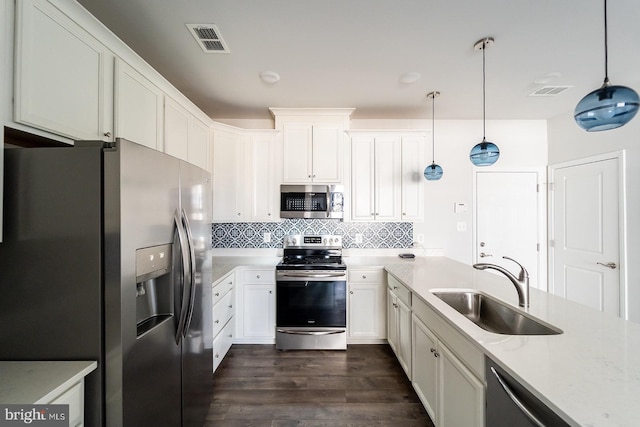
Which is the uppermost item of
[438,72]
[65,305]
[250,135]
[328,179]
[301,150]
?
[438,72]

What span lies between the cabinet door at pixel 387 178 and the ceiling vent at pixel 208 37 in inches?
75.4

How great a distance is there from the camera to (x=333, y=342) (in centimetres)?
266

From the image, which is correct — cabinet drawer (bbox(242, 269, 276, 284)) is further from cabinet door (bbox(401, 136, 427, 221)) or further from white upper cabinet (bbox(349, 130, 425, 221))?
cabinet door (bbox(401, 136, 427, 221))

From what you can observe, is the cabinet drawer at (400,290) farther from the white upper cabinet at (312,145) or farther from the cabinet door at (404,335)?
the white upper cabinet at (312,145)

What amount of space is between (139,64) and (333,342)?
292cm

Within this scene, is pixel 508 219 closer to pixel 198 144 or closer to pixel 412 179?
pixel 412 179

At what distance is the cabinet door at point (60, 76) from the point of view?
1.02m

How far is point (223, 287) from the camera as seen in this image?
242cm

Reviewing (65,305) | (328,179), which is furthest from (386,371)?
(65,305)

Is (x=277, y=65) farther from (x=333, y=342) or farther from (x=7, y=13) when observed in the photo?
(x=333, y=342)

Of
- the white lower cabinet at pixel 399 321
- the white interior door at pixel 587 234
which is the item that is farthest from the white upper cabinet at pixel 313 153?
the white interior door at pixel 587 234

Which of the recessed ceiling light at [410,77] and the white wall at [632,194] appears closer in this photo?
the recessed ceiling light at [410,77]

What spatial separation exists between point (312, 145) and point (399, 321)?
2.16 metres

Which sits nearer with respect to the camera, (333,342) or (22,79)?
(22,79)
